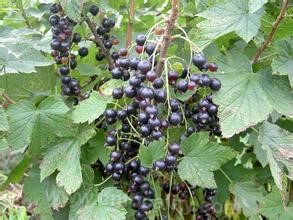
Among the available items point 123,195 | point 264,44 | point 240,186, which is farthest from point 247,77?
point 123,195

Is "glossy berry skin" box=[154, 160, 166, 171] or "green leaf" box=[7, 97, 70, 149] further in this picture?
"green leaf" box=[7, 97, 70, 149]

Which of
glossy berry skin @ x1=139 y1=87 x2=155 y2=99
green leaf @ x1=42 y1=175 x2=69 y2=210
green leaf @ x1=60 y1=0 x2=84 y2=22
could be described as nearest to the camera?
glossy berry skin @ x1=139 y1=87 x2=155 y2=99

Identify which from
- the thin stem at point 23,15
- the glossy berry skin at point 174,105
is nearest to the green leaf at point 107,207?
the glossy berry skin at point 174,105

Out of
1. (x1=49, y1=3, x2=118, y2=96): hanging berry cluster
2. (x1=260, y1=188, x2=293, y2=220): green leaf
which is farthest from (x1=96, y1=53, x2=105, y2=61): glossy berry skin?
(x1=260, y1=188, x2=293, y2=220): green leaf

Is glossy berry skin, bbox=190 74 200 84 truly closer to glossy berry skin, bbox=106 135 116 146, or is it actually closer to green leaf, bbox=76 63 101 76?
glossy berry skin, bbox=106 135 116 146

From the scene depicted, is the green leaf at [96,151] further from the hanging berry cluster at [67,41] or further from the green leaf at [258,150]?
the green leaf at [258,150]
